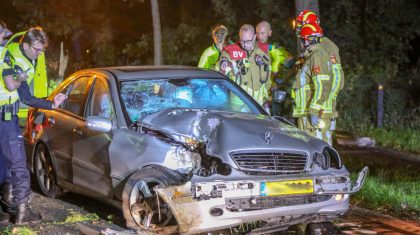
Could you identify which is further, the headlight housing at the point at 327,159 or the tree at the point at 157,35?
the tree at the point at 157,35

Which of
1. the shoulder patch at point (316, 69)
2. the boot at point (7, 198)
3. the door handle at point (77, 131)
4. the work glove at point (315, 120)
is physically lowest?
the boot at point (7, 198)

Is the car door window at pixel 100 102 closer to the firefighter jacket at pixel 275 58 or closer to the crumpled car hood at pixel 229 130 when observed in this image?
the crumpled car hood at pixel 229 130

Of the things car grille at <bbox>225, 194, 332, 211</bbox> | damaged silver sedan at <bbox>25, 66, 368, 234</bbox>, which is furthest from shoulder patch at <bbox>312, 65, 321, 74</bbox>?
car grille at <bbox>225, 194, 332, 211</bbox>

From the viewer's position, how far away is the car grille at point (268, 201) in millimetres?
5816

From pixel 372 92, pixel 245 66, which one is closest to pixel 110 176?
pixel 245 66

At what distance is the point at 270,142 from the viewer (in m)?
6.20

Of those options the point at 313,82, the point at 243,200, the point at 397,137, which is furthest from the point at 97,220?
the point at 397,137

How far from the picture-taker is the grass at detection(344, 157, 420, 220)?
7.77m

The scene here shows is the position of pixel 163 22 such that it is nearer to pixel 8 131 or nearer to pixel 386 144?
pixel 386 144

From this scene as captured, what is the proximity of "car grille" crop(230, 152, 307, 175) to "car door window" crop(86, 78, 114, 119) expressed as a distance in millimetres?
1599

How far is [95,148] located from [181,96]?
3.28ft

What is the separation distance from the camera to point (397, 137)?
12.5 m

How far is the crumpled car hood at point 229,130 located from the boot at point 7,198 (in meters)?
1.65

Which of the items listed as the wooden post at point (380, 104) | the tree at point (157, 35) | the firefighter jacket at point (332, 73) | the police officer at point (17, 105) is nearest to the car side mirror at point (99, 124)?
the police officer at point (17, 105)
